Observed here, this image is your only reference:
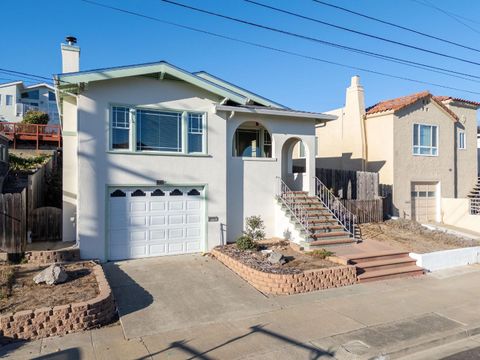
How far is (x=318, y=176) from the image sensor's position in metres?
16.3

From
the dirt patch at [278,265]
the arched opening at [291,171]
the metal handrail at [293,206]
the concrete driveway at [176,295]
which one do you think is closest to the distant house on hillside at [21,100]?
the arched opening at [291,171]

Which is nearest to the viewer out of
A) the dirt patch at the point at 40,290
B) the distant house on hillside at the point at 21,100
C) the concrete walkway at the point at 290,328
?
the concrete walkway at the point at 290,328

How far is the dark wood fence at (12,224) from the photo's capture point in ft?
32.6

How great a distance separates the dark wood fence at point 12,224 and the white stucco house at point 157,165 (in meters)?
1.41

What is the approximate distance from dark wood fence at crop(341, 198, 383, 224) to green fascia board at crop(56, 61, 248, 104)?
667 centimetres

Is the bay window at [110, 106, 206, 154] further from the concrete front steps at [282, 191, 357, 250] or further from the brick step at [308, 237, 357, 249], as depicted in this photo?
the brick step at [308, 237, 357, 249]

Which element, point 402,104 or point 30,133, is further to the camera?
point 30,133

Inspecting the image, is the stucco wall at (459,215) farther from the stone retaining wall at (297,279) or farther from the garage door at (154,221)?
the garage door at (154,221)

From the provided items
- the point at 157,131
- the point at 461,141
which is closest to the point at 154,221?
the point at 157,131

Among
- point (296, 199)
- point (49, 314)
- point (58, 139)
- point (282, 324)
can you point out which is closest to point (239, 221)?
point (296, 199)

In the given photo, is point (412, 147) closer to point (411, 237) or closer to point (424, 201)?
point (424, 201)

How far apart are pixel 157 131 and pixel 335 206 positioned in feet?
24.8

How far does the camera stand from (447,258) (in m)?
12.1

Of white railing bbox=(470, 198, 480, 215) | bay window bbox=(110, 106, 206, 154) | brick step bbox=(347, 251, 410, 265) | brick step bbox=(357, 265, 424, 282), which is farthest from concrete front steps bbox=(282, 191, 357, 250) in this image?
white railing bbox=(470, 198, 480, 215)
